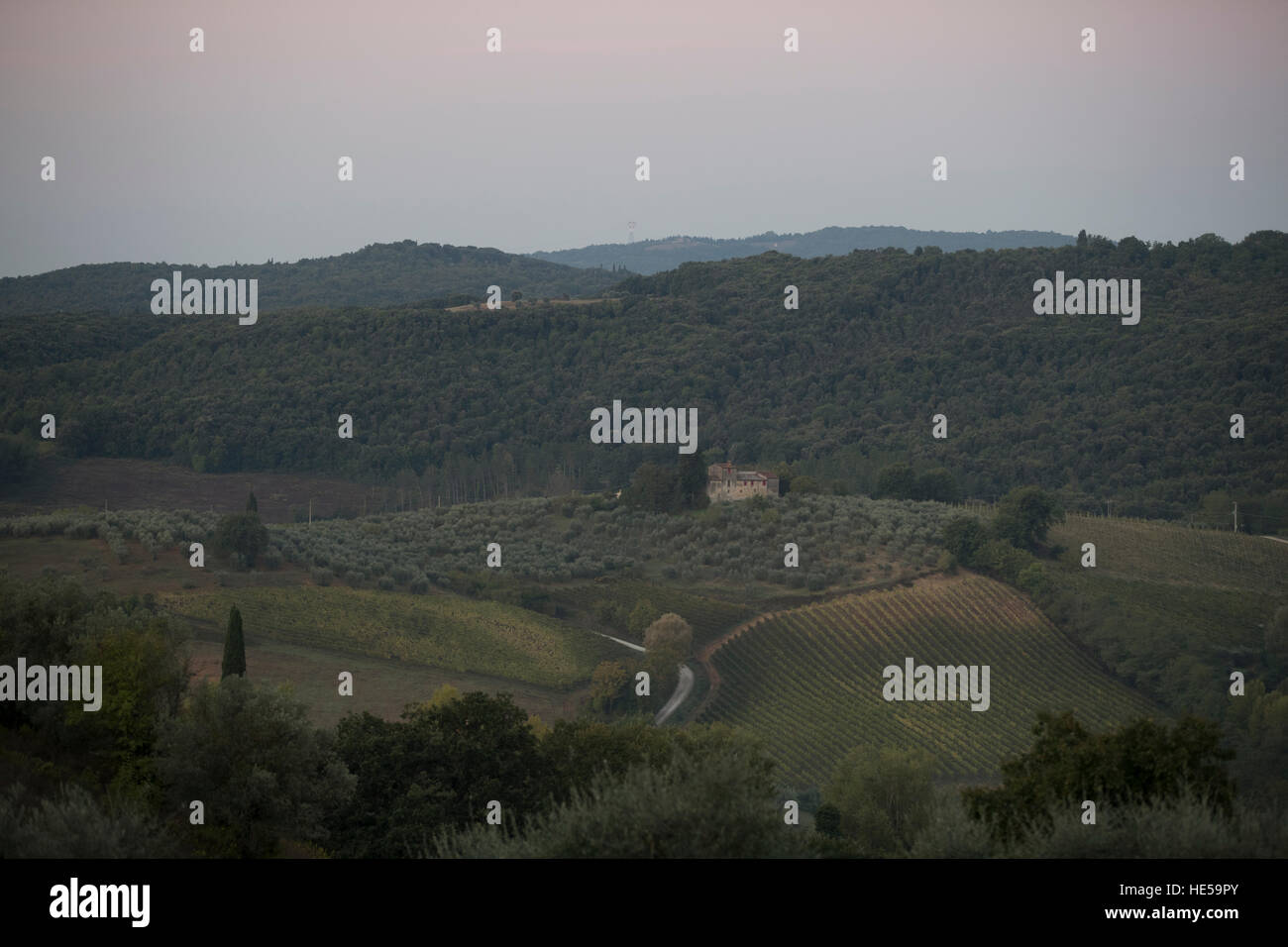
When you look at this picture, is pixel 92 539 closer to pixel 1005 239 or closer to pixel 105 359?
pixel 105 359

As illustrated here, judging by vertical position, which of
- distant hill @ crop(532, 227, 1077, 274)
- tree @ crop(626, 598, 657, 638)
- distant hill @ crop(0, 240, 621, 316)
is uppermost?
distant hill @ crop(532, 227, 1077, 274)

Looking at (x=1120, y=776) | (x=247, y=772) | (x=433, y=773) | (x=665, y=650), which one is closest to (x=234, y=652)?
(x=433, y=773)

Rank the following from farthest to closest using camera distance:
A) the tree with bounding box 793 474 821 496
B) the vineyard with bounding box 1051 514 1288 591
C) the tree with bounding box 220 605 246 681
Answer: the tree with bounding box 793 474 821 496, the vineyard with bounding box 1051 514 1288 591, the tree with bounding box 220 605 246 681

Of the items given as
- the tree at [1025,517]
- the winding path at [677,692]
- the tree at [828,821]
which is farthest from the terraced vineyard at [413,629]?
the tree at [1025,517]

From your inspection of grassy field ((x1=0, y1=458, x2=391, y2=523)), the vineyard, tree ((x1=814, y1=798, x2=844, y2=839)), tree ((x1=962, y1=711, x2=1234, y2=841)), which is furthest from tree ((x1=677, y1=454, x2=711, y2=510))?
tree ((x1=962, y1=711, x2=1234, y2=841))

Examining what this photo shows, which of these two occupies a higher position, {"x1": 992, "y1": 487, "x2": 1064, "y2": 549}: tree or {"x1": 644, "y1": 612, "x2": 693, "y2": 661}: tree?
{"x1": 992, "y1": 487, "x2": 1064, "y2": 549}: tree

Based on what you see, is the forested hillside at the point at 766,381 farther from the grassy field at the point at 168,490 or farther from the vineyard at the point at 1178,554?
the vineyard at the point at 1178,554

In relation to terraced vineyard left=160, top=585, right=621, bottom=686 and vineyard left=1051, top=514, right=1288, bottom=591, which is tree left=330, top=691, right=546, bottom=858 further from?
vineyard left=1051, top=514, right=1288, bottom=591
